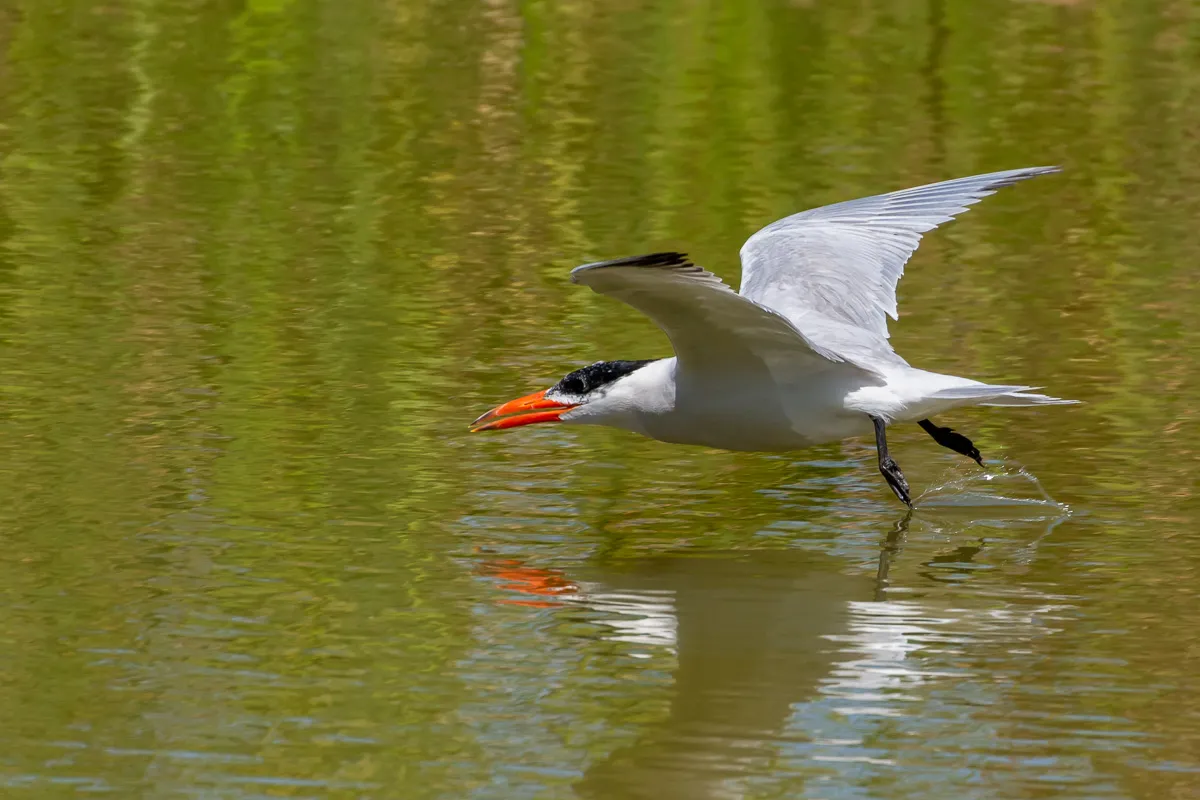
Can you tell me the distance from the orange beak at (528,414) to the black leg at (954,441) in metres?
1.64

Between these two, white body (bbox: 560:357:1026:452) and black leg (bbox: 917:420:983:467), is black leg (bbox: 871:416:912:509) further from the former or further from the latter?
black leg (bbox: 917:420:983:467)

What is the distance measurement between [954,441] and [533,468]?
1.87 metres

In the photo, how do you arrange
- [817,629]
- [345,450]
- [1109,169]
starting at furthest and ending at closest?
1. [1109,169]
2. [345,450]
3. [817,629]

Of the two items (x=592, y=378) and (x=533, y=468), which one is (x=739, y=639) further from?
(x=533, y=468)

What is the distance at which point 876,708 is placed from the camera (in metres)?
6.87

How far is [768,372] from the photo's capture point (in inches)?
345

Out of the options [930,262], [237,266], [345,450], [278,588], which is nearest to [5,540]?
[278,588]

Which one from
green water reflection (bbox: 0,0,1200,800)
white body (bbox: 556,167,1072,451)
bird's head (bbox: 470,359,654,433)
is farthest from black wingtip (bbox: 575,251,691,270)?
bird's head (bbox: 470,359,654,433)

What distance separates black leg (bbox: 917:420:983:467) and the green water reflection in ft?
0.71

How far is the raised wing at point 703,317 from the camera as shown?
7.41 metres


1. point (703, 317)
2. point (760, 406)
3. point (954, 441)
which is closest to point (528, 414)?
point (760, 406)

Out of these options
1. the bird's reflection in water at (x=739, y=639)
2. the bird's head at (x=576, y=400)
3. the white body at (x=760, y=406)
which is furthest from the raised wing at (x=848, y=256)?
the bird's reflection in water at (x=739, y=639)

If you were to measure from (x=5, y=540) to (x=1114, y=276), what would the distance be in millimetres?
7680

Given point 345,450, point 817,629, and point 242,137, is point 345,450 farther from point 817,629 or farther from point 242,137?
point 242,137
